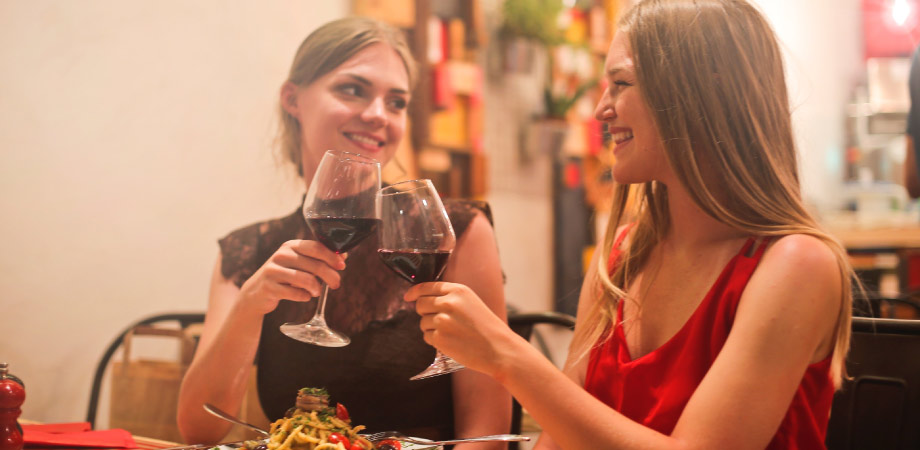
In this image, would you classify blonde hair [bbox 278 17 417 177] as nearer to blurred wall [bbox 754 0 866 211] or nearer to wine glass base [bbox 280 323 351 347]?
wine glass base [bbox 280 323 351 347]

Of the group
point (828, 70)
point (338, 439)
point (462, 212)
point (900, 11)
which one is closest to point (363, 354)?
point (462, 212)

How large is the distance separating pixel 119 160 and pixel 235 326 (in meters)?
0.85

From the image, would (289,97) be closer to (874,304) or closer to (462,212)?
(462,212)

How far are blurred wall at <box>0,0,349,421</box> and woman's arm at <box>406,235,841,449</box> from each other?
2.09ft

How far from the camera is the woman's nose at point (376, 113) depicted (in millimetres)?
1380

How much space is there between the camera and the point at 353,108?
1.37m

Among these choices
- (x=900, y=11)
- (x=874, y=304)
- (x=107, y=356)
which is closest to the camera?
(x=107, y=356)

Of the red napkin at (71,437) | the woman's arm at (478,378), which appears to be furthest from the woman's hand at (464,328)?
the red napkin at (71,437)

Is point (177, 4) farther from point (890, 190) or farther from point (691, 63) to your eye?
point (890, 190)

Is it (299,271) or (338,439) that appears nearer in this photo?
(338,439)

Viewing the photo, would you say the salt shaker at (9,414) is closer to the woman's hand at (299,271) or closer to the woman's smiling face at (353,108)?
the woman's hand at (299,271)

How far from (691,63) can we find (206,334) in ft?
3.00

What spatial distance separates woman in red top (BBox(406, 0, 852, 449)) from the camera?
982 millimetres

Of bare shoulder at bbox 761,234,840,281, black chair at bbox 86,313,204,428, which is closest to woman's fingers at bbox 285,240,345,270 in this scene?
bare shoulder at bbox 761,234,840,281
